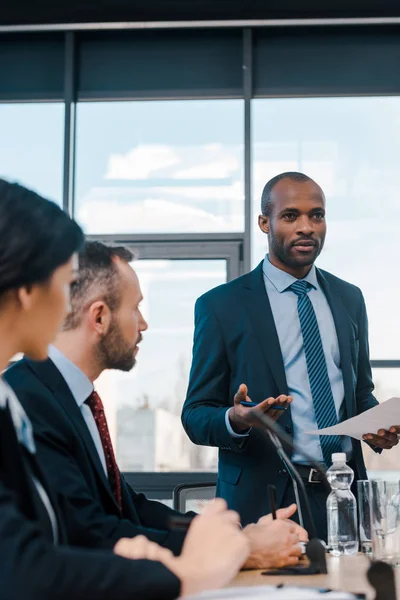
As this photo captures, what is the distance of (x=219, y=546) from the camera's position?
1.15 metres

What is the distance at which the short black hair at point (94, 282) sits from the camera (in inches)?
80.4

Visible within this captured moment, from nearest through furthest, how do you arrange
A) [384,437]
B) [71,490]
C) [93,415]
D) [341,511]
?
1. [71,490]
2. [93,415]
3. [341,511]
4. [384,437]

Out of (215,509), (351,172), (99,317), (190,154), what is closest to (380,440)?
(99,317)

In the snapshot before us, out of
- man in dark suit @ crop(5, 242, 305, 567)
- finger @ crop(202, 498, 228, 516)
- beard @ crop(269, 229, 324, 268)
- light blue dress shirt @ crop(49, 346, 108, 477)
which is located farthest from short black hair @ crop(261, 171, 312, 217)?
finger @ crop(202, 498, 228, 516)

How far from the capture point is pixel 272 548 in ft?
6.38

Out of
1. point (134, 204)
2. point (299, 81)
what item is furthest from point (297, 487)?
point (299, 81)

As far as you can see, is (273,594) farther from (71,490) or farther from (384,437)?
(384,437)

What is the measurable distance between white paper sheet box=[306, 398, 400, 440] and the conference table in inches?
14.9

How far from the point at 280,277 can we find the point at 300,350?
0.90 ft

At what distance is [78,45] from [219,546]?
16.0 ft

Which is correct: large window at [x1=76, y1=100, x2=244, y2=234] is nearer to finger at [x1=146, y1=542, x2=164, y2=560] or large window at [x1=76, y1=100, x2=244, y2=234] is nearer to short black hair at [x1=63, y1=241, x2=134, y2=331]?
short black hair at [x1=63, y1=241, x2=134, y2=331]

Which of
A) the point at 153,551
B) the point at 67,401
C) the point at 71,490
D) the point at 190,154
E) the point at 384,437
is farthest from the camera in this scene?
the point at 190,154

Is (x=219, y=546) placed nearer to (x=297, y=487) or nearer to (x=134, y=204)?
(x=297, y=487)

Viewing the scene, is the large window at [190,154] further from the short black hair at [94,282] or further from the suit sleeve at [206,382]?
the short black hair at [94,282]
